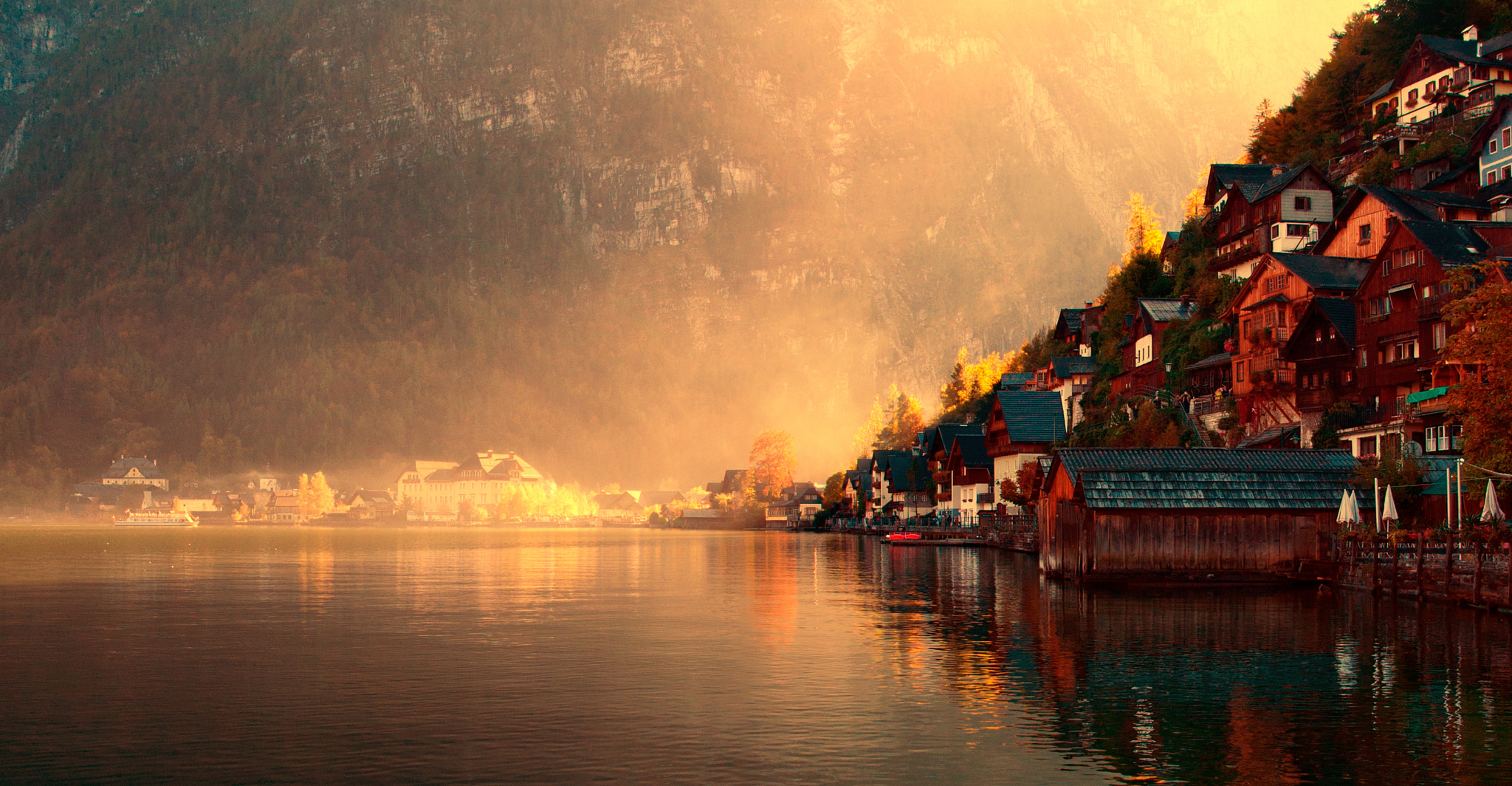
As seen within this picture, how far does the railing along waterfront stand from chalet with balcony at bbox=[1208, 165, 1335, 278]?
5068cm

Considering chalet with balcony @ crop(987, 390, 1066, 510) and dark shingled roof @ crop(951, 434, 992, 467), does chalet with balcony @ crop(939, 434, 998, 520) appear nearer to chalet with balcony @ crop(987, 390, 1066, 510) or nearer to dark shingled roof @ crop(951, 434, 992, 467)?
dark shingled roof @ crop(951, 434, 992, 467)

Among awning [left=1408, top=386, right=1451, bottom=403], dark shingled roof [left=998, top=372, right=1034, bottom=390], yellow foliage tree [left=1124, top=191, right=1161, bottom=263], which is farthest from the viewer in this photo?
dark shingled roof [left=998, top=372, right=1034, bottom=390]

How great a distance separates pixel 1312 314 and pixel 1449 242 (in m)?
10.5

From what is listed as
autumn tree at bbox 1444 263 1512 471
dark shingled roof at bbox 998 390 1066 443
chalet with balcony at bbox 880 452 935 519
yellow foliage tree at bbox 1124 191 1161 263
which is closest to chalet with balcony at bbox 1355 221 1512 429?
autumn tree at bbox 1444 263 1512 471

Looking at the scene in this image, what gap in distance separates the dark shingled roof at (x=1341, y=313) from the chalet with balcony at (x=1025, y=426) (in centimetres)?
4050

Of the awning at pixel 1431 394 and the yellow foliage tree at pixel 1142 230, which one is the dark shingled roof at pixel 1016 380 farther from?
the awning at pixel 1431 394

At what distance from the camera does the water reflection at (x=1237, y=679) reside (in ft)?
72.9

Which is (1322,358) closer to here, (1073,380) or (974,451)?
(1073,380)

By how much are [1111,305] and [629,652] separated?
10824 centimetres

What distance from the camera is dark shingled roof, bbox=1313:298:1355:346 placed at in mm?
78375

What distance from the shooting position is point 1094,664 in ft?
111

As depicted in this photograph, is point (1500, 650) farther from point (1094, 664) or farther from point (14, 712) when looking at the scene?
point (14, 712)

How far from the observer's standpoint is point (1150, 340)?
11094 centimetres

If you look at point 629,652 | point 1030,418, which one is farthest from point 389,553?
point 629,652
